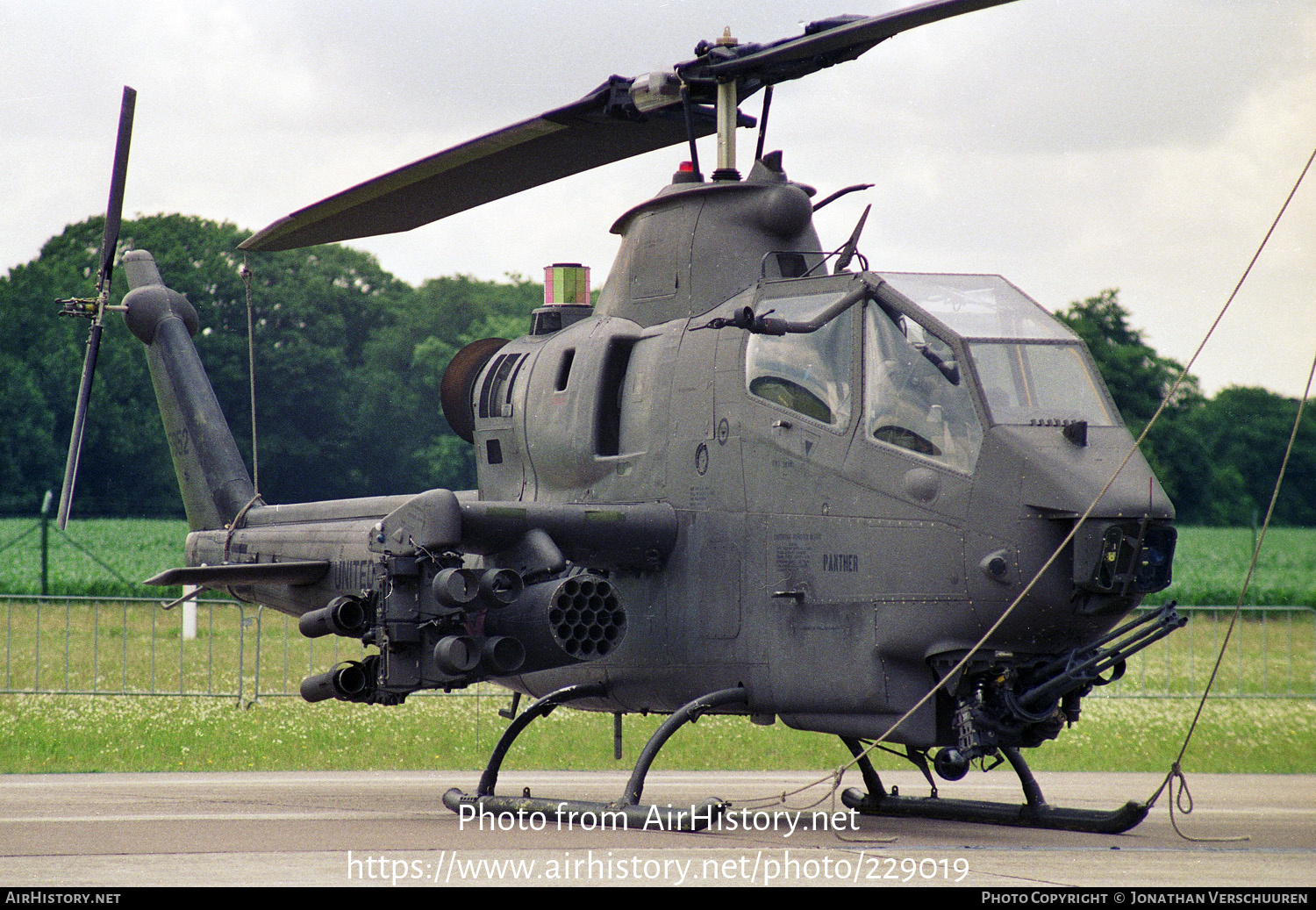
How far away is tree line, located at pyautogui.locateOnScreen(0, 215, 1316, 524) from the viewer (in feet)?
133

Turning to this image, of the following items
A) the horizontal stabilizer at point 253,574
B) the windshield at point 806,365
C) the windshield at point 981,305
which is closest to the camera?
the windshield at point 981,305

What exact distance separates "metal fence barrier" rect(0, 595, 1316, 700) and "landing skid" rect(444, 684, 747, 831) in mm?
7774

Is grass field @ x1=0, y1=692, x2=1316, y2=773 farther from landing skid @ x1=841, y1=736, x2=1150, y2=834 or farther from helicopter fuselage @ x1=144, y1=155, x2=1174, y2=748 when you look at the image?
helicopter fuselage @ x1=144, y1=155, x2=1174, y2=748

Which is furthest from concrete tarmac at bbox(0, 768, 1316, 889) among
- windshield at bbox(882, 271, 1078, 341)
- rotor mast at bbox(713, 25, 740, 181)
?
rotor mast at bbox(713, 25, 740, 181)

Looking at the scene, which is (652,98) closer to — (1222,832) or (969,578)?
(969,578)

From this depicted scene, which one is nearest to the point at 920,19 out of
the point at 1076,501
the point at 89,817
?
the point at 1076,501

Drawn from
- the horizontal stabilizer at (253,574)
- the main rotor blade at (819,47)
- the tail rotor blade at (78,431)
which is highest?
the main rotor blade at (819,47)

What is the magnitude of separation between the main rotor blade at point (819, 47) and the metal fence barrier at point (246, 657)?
999cm

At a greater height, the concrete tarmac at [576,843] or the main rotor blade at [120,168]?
the main rotor blade at [120,168]

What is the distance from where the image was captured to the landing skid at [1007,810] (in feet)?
29.8

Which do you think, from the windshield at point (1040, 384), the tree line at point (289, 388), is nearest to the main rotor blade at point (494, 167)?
the windshield at point (1040, 384)

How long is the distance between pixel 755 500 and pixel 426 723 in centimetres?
920

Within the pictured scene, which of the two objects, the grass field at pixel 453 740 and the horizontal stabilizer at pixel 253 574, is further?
the grass field at pixel 453 740

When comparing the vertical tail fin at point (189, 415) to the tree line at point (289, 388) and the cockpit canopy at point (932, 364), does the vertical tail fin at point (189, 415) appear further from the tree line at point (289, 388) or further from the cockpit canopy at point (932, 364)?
the tree line at point (289, 388)
